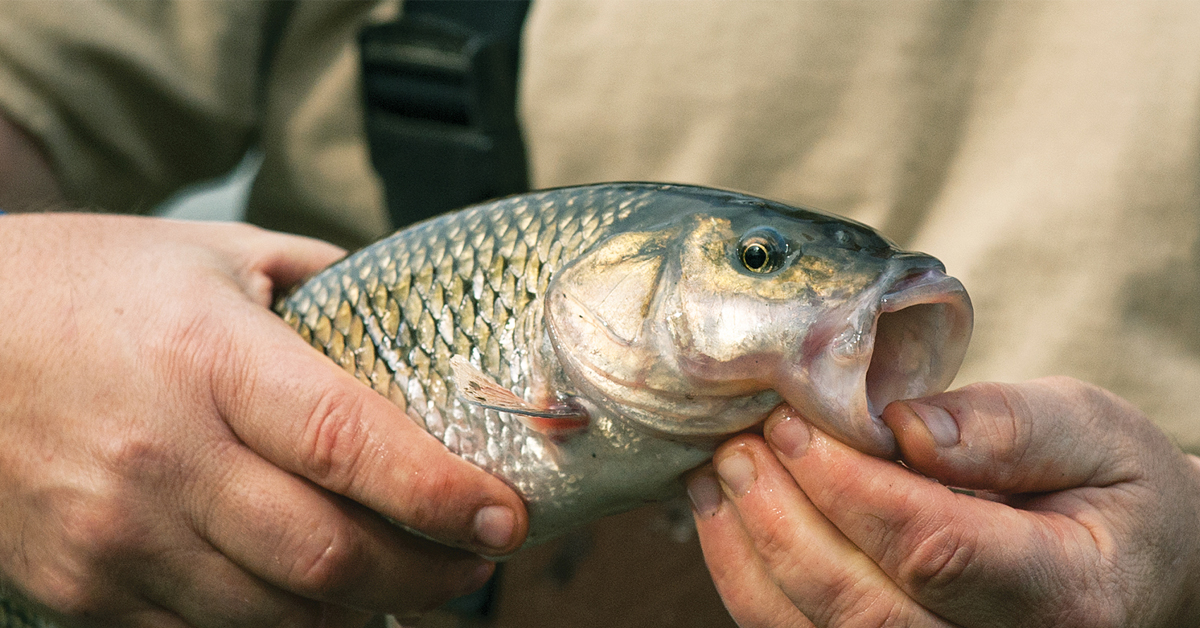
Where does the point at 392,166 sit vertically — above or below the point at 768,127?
below

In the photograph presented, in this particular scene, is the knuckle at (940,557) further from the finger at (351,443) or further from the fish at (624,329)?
the finger at (351,443)

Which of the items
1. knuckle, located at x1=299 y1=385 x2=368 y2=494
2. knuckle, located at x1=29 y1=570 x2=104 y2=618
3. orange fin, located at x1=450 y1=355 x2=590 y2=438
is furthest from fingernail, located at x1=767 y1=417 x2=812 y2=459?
knuckle, located at x1=29 y1=570 x2=104 y2=618

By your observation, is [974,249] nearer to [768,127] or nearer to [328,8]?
[768,127]

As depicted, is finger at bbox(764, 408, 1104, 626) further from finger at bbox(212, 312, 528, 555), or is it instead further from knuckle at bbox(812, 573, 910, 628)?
finger at bbox(212, 312, 528, 555)

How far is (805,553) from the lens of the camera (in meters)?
1.09

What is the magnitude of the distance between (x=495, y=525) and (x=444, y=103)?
1.04m

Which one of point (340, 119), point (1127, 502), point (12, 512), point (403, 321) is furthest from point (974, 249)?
point (12, 512)

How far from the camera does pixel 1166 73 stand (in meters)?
1.62

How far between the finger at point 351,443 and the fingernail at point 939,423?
56cm

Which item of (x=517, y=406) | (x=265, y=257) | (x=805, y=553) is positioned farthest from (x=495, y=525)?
(x=265, y=257)

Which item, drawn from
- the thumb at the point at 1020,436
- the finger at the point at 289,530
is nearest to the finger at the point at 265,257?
the finger at the point at 289,530

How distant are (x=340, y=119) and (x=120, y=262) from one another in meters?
0.88

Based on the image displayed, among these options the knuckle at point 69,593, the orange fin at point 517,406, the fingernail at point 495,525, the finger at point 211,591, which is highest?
the orange fin at point 517,406

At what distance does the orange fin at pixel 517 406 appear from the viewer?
3.79 feet
